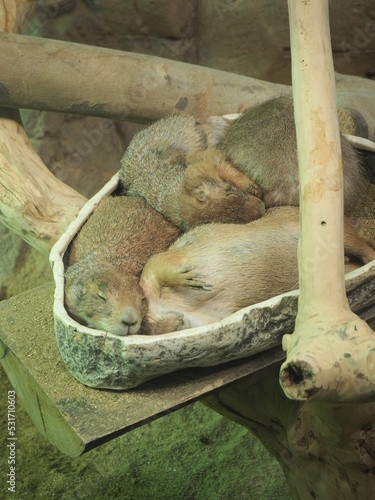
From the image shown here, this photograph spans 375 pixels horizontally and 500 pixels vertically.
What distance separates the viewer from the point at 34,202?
8.61ft

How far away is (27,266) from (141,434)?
1.42 metres

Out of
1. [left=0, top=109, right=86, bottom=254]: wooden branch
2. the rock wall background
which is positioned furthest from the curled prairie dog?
the rock wall background

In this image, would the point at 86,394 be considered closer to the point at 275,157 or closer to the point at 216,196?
the point at 216,196

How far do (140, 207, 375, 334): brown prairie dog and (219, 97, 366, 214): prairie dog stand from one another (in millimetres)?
249

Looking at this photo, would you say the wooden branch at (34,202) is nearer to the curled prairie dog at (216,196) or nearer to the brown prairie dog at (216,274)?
the curled prairie dog at (216,196)

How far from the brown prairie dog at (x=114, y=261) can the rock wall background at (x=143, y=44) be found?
208cm

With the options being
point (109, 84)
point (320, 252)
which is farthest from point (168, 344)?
point (109, 84)

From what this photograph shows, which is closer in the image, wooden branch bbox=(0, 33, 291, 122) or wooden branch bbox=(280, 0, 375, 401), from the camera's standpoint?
wooden branch bbox=(280, 0, 375, 401)

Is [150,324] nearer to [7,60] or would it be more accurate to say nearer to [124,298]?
[124,298]

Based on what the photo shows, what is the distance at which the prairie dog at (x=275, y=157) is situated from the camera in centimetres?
235

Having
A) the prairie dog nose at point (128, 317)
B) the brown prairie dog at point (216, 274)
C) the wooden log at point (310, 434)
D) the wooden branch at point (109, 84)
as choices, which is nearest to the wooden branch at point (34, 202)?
the wooden branch at point (109, 84)

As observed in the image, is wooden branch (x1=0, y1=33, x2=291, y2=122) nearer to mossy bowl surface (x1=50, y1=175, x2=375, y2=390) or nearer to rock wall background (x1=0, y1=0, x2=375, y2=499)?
rock wall background (x1=0, y1=0, x2=375, y2=499)

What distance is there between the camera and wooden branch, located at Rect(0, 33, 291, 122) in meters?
2.97

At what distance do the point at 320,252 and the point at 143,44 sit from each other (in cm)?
353
